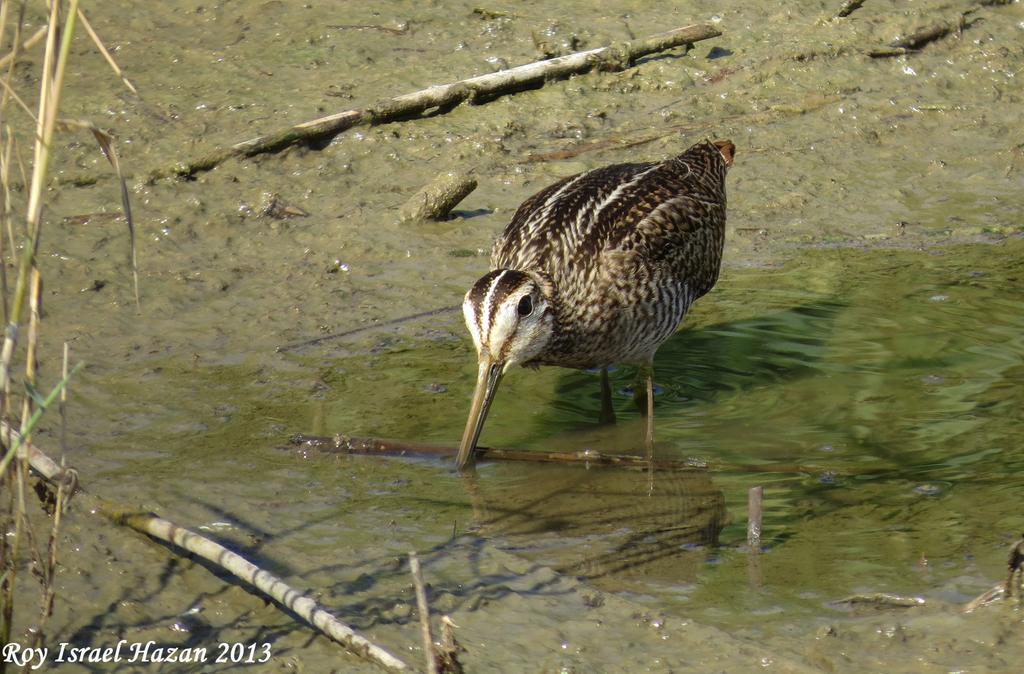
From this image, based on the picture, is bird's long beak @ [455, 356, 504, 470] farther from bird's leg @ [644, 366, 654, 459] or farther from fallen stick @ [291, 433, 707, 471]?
bird's leg @ [644, 366, 654, 459]

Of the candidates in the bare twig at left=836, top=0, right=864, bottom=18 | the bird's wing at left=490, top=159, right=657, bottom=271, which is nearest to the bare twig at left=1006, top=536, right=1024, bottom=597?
the bird's wing at left=490, top=159, right=657, bottom=271

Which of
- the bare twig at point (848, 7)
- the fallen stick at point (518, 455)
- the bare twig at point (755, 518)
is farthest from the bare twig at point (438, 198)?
the bare twig at point (848, 7)

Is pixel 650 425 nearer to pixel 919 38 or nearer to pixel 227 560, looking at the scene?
pixel 227 560

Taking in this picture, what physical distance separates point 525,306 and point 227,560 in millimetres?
1881

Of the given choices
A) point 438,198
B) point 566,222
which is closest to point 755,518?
point 566,222

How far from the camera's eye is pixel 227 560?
427 cm

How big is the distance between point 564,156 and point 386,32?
6.38 ft

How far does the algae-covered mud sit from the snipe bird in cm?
41

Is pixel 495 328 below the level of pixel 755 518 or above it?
above

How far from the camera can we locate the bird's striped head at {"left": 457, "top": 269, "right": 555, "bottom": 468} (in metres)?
5.48

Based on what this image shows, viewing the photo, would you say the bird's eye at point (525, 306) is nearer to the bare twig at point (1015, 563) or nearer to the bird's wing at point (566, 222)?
the bird's wing at point (566, 222)

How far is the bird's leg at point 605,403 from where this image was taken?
6477 mm

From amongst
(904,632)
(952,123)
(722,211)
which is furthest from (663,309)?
(952,123)

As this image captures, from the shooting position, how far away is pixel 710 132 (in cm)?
899
